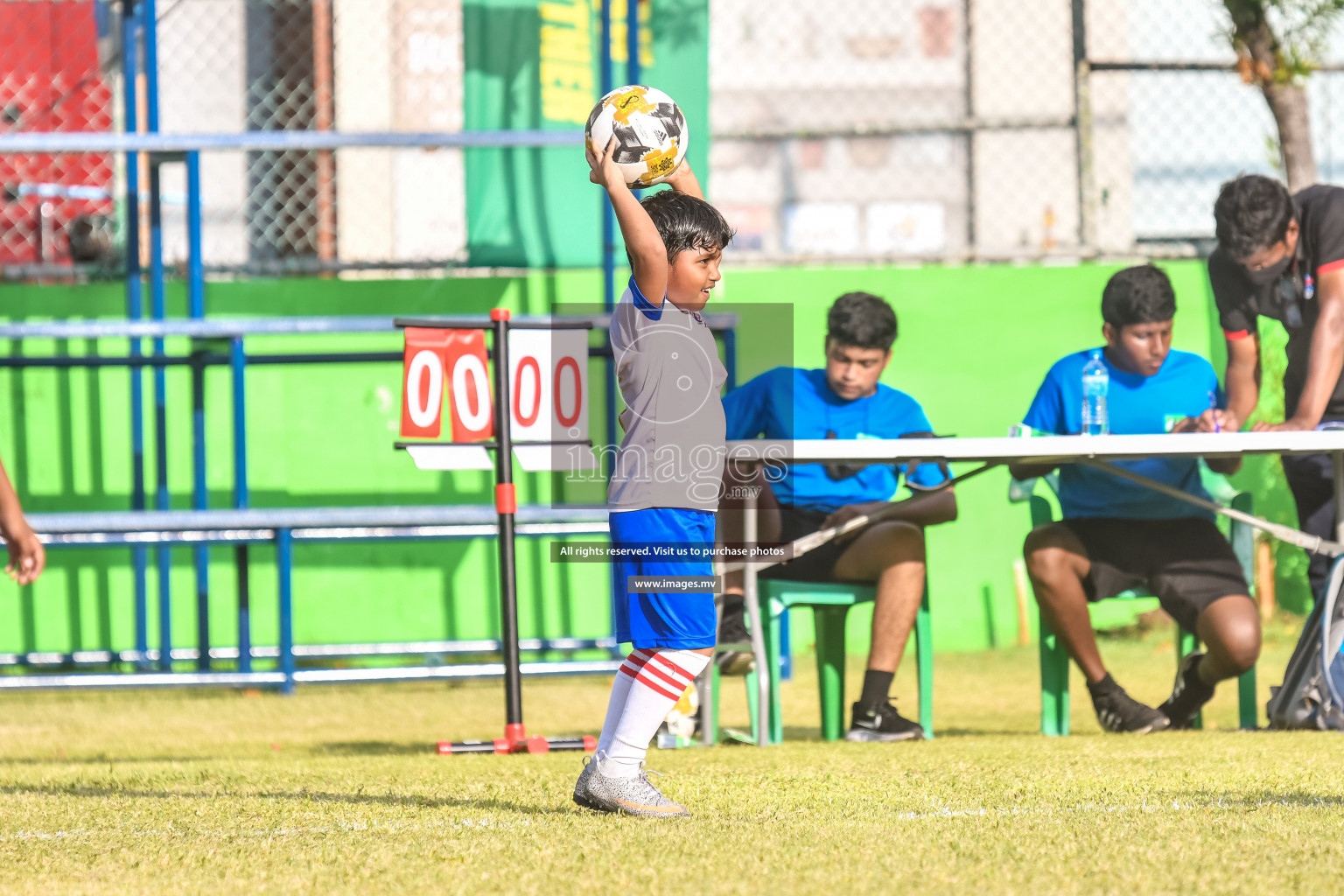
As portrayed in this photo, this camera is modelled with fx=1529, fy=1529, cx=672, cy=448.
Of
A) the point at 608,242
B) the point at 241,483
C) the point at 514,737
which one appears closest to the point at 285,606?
the point at 241,483

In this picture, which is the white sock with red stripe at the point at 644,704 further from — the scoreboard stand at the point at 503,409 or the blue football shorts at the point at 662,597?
the scoreboard stand at the point at 503,409

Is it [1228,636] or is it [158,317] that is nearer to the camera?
[1228,636]

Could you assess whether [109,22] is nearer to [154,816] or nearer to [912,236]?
[154,816]

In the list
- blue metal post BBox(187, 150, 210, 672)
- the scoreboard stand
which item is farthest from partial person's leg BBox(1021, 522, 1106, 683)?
blue metal post BBox(187, 150, 210, 672)

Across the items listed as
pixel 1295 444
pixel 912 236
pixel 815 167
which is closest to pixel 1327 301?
pixel 1295 444

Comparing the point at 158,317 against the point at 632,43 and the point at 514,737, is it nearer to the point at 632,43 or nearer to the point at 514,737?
the point at 632,43

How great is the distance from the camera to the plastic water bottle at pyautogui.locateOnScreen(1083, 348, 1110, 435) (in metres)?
4.89

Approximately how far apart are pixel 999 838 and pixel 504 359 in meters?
2.15

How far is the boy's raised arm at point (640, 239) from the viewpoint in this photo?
2.91 m

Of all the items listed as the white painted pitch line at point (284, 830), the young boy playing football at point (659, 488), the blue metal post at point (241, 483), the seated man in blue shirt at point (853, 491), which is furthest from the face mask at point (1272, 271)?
the blue metal post at point (241, 483)

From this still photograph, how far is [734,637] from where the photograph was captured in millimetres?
4656

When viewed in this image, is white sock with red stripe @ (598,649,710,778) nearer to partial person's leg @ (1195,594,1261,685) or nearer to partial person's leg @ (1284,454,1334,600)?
partial person's leg @ (1195,594,1261,685)

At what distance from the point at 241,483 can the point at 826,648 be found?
2.74 m

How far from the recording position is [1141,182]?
887cm
